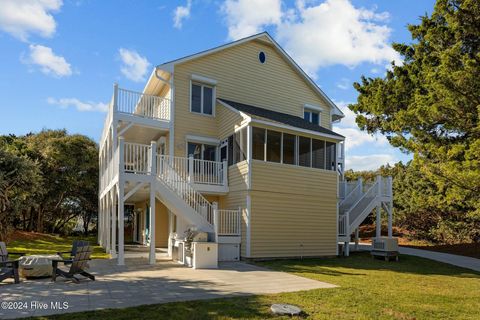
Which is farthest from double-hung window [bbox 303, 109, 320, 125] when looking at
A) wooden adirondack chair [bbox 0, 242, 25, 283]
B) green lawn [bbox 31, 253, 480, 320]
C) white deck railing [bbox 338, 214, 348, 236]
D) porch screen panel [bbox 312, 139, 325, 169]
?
wooden adirondack chair [bbox 0, 242, 25, 283]

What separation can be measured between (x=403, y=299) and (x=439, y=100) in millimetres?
6606

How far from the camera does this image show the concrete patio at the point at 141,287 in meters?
7.28

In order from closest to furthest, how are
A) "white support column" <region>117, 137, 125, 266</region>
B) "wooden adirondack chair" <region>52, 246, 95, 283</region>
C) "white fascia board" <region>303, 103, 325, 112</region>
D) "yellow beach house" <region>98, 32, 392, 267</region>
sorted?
"wooden adirondack chair" <region>52, 246, 95, 283</region> < "white support column" <region>117, 137, 125, 266</region> < "yellow beach house" <region>98, 32, 392, 267</region> < "white fascia board" <region>303, 103, 325, 112</region>

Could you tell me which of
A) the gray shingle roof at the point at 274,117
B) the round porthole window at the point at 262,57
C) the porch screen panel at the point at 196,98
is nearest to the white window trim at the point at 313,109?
the gray shingle roof at the point at 274,117

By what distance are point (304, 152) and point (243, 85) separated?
15.7ft

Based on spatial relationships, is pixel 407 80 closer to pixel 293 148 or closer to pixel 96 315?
pixel 293 148

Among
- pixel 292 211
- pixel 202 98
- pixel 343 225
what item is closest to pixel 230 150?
pixel 202 98

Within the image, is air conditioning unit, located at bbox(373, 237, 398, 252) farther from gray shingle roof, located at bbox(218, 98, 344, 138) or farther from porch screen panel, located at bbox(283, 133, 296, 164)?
porch screen panel, located at bbox(283, 133, 296, 164)

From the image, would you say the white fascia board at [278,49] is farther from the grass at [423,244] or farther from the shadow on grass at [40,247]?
the grass at [423,244]

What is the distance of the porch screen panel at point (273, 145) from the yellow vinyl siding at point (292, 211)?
0.36 meters

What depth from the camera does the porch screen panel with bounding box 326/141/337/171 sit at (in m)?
17.2

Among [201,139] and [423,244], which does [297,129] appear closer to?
[201,139]

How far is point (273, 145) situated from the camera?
15672 mm

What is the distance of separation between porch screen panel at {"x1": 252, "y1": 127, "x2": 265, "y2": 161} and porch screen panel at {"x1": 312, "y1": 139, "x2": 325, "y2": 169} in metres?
2.57
